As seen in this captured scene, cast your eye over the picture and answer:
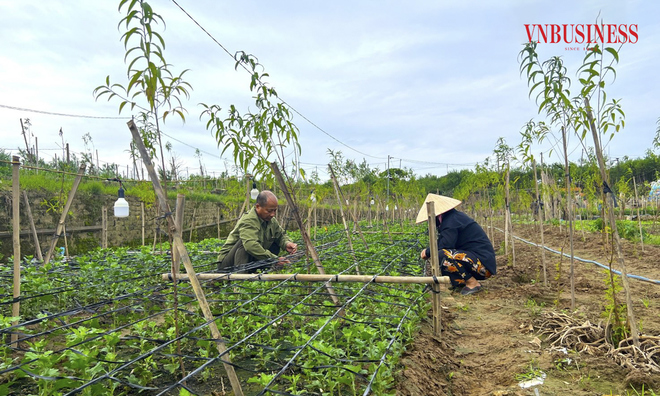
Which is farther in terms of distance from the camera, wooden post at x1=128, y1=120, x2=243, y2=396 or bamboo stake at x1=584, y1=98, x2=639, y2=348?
bamboo stake at x1=584, y1=98, x2=639, y2=348

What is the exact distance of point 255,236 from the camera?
5.37 meters

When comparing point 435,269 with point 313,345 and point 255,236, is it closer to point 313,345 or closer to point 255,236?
point 313,345

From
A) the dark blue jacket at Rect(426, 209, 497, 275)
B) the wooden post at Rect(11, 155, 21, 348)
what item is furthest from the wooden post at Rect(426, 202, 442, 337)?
the wooden post at Rect(11, 155, 21, 348)

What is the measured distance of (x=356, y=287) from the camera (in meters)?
4.79

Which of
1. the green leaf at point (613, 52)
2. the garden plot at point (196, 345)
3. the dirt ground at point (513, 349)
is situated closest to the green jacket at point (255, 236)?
the garden plot at point (196, 345)

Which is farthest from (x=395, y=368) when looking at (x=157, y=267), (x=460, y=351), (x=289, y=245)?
(x=157, y=267)

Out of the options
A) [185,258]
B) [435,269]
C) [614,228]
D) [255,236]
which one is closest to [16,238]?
[185,258]

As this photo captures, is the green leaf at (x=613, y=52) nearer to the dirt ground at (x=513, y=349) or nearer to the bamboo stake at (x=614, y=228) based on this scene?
the bamboo stake at (x=614, y=228)

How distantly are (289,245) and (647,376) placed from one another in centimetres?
426

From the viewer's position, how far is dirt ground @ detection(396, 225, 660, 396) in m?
2.84

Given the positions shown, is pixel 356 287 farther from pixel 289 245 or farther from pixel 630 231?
pixel 630 231

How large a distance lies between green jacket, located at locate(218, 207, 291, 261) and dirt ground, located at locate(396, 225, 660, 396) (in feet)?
7.69

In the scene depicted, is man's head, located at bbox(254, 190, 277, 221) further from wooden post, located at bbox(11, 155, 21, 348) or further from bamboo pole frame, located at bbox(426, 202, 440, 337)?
wooden post, located at bbox(11, 155, 21, 348)

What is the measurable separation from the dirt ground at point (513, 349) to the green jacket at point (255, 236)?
7.69 feet
